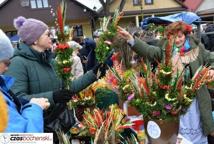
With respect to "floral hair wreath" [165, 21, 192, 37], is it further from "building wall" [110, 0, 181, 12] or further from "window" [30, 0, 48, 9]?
"window" [30, 0, 48, 9]

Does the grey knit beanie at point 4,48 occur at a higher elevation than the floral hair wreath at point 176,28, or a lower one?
higher

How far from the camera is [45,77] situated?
3350mm

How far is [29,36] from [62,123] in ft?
2.50

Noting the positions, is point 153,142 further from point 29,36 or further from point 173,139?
point 29,36

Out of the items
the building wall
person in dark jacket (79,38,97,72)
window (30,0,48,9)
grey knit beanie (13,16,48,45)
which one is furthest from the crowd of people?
window (30,0,48,9)

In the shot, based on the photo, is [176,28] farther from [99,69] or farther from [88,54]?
[88,54]

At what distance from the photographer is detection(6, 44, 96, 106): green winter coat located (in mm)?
3207

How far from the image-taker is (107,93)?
180 inches

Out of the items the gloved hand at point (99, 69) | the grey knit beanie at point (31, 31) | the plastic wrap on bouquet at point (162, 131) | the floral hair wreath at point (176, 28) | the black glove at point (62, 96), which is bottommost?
the plastic wrap on bouquet at point (162, 131)

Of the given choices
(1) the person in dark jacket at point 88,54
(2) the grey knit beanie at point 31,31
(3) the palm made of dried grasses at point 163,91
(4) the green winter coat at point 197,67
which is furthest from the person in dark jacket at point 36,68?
(1) the person in dark jacket at point 88,54

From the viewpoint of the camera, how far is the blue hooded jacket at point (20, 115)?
7.23 ft

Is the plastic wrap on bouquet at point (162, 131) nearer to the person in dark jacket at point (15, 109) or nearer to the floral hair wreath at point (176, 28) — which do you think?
the person in dark jacket at point (15, 109)

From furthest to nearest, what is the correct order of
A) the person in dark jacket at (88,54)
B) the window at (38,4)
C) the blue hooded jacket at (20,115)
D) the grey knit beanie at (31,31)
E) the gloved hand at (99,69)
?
the window at (38,4)
the person in dark jacket at (88,54)
the gloved hand at (99,69)
the grey knit beanie at (31,31)
the blue hooded jacket at (20,115)

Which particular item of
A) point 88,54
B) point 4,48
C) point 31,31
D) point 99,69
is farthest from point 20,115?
point 88,54
